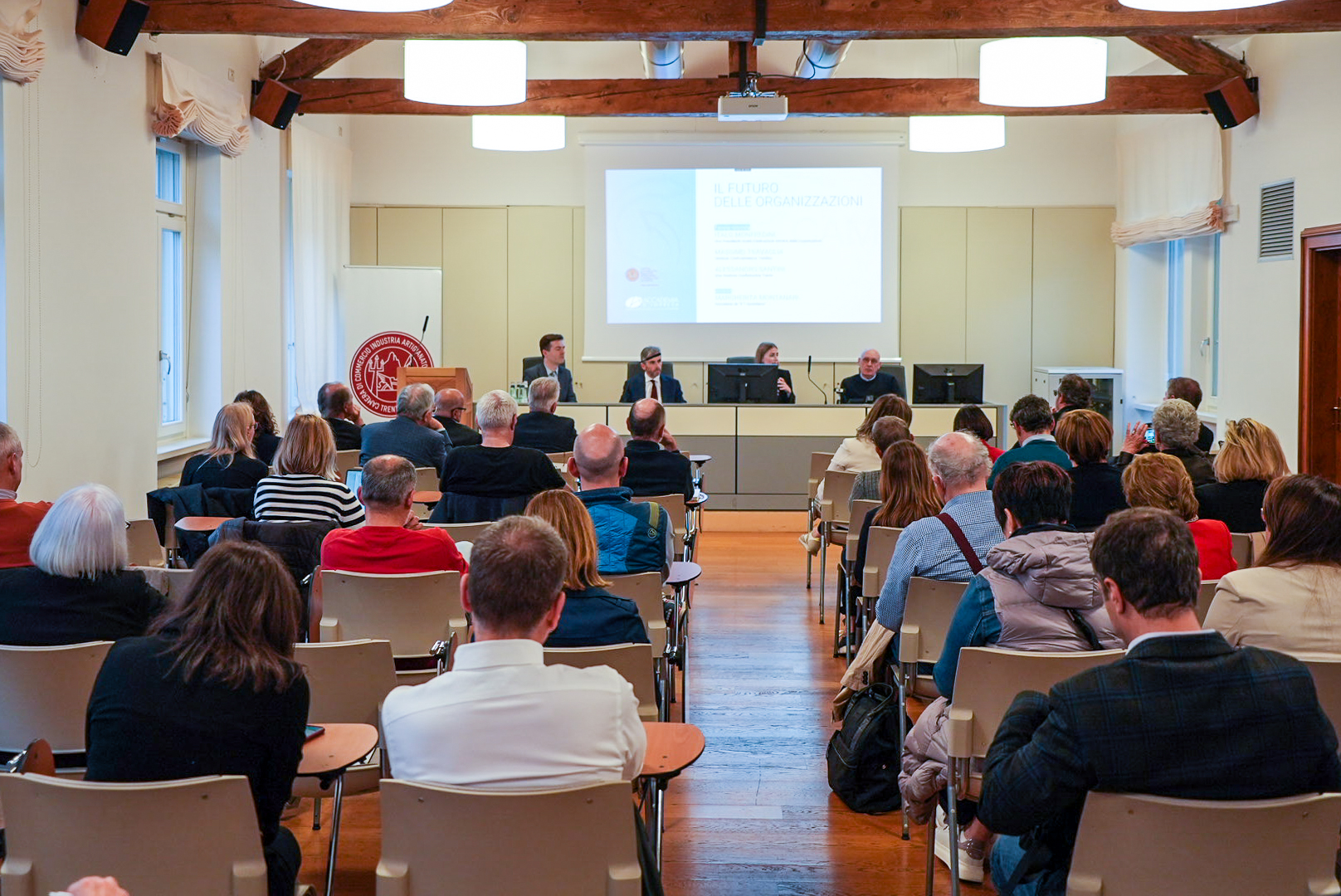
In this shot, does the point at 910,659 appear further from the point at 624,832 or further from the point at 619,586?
the point at 624,832

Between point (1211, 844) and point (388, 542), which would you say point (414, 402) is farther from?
point (1211, 844)

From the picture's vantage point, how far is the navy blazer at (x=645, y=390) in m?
10.7

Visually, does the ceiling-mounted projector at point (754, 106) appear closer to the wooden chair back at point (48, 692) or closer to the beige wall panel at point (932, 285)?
the beige wall panel at point (932, 285)

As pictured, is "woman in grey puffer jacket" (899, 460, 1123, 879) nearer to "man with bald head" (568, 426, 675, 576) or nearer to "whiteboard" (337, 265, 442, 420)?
"man with bald head" (568, 426, 675, 576)

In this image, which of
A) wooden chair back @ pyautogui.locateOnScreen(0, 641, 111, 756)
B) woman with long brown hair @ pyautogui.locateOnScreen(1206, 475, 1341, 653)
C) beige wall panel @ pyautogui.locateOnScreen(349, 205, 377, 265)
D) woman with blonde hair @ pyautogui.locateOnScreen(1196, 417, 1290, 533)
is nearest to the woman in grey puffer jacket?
woman with long brown hair @ pyautogui.locateOnScreen(1206, 475, 1341, 653)

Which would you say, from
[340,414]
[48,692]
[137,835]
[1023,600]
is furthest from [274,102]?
[137,835]

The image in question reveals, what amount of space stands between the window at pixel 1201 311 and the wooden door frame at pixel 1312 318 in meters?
1.94

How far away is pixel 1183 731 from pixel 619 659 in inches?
52.7

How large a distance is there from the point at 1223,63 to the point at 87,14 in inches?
312

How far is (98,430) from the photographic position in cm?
723

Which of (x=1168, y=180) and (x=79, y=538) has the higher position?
(x=1168, y=180)

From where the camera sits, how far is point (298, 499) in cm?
483

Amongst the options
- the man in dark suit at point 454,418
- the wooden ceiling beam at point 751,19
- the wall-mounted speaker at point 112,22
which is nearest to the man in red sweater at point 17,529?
the man in dark suit at point 454,418

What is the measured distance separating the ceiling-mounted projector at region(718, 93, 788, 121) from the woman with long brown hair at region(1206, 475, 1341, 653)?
6.01m
